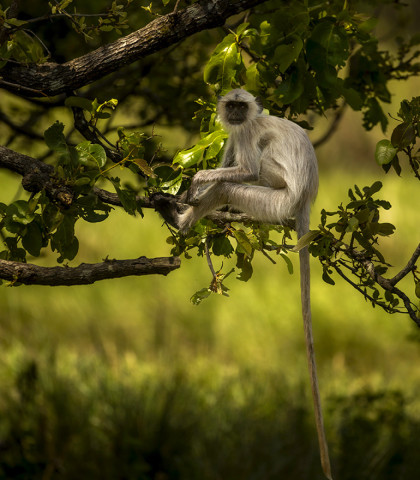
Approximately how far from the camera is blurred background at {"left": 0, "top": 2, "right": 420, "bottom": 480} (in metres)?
5.41

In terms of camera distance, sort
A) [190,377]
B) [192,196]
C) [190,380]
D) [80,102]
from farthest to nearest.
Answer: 1. [190,377]
2. [190,380]
3. [192,196]
4. [80,102]

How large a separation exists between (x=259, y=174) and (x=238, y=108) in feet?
1.10

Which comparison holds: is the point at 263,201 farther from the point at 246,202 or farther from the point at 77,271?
the point at 77,271

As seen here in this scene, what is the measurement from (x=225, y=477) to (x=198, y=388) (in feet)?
3.89

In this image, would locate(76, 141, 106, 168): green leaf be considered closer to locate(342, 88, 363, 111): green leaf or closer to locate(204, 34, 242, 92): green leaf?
locate(204, 34, 242, 92): green leaf

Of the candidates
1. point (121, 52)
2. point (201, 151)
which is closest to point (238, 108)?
point (201, 151)

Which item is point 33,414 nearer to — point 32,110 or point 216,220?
point 32,110

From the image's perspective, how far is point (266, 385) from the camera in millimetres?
6633

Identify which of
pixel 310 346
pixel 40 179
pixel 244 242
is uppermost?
pixel 40 179

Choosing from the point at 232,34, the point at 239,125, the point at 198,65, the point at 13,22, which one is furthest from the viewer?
the point at 198,65

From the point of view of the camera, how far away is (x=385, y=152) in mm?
2436

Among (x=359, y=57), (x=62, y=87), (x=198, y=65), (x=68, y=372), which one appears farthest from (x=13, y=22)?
(x=68, y=372)

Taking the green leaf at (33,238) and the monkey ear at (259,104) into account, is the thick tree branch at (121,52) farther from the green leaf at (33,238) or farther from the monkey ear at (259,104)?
the monkey ear at (259,104)

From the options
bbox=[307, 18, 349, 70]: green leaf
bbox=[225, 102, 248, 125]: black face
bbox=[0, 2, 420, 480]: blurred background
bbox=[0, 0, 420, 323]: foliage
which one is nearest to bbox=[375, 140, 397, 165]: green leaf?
bbox=[0, 0, 420, 323]: foliage
